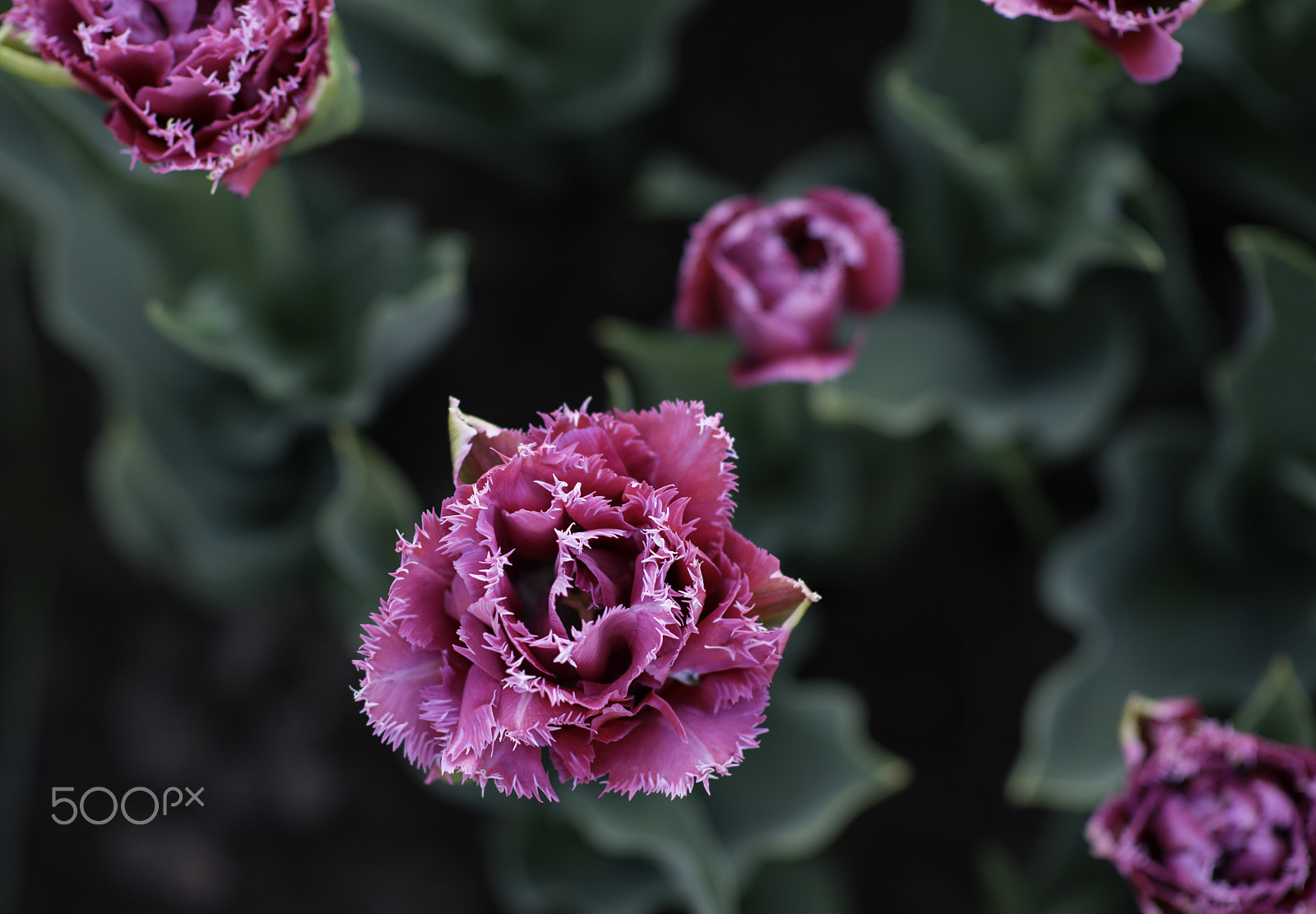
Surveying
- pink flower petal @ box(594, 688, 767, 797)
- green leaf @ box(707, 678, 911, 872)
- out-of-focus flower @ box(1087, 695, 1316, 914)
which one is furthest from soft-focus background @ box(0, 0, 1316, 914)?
pink flower petal @ box(594, 688, 767, 797)

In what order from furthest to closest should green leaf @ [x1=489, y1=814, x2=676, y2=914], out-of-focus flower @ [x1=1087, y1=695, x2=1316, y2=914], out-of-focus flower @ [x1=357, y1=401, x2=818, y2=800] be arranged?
green leaf @ [x1=489, y1=814, x2=676, y2=914]
out-of-focus flower @ [x1=1087, y1=695, x2=1316, y2=914]
out-of-focus flower @ [x1=357, y1=401, x2=818, y2=800]

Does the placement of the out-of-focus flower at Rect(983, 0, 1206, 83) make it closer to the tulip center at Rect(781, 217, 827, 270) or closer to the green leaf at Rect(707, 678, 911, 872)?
the tulip center at Rect(781, 217, 827, 270)

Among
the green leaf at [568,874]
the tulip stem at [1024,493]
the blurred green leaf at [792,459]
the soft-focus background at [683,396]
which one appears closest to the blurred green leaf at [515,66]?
the soft-focus background at [683,396]

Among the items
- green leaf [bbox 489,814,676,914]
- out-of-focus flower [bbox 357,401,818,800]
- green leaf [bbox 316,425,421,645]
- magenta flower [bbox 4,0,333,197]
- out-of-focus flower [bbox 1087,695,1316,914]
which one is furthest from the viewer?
green leaf [bbox 489,814,676,914]

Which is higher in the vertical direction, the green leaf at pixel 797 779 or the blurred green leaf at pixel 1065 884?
the green leaf at pixel 797 779

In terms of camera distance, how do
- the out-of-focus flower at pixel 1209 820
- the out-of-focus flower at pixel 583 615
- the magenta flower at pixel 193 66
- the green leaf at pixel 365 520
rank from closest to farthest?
the out-of-focus flower at pixel 583 615, the magenta flower at pixel 193 66, the out-of-focus flower at pixel 1209 820, the green leaf at pixel 365 520

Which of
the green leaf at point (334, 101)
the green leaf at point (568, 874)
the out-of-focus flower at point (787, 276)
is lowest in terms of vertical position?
the green leaf at point (568, 874)

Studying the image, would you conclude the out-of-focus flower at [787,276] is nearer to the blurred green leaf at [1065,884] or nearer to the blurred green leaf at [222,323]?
the blurred green leaf at [222,323]

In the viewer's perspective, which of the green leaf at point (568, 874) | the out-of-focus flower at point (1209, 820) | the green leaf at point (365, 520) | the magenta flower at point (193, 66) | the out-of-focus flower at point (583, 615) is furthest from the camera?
the green leaf at point (568, 874)
